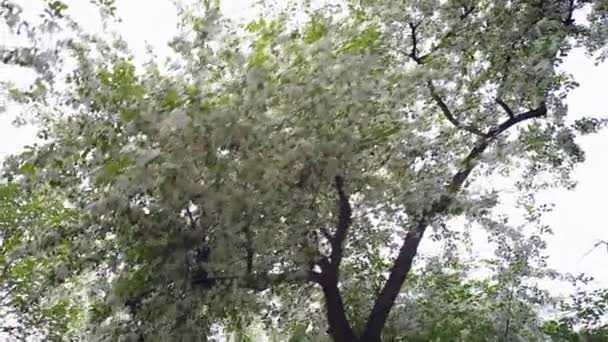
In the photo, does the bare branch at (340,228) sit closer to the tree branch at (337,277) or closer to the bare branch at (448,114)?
the tree branch at (337,277)

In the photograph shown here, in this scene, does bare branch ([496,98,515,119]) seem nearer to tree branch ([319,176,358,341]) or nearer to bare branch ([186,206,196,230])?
tree branch ([319,176,358,341])

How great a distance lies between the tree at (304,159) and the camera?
14.0 ft

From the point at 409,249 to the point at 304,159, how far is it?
154 cm

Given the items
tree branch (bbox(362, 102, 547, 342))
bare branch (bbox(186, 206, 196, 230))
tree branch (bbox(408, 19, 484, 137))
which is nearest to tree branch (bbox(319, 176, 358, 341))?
tree branch (bbox(362, 102, 547, 342))

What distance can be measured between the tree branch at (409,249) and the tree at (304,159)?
0.02 m

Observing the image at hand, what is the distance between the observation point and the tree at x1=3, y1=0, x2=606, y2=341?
4.28 metres

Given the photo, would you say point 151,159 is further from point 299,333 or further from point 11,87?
point 299,333

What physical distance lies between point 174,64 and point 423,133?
1.93 meters

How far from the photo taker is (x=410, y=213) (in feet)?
17.3

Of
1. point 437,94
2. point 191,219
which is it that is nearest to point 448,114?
point 437,94

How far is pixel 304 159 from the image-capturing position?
4.61m

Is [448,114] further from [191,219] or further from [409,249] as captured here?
[191,219]

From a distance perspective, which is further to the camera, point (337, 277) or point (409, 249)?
point (409, 249)

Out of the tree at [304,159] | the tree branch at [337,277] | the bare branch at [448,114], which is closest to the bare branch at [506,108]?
the tree at [304,159]
